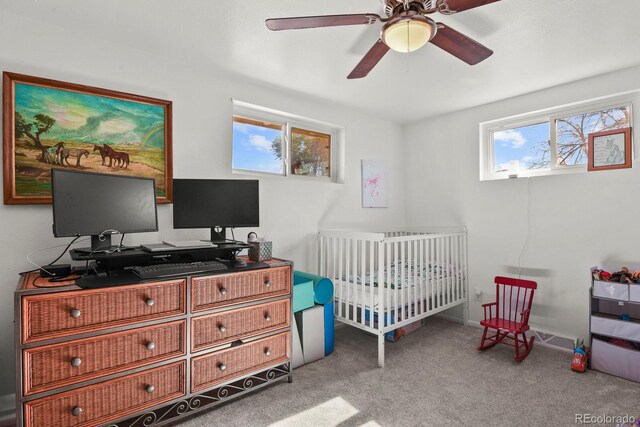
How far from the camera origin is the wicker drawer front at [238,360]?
194cm

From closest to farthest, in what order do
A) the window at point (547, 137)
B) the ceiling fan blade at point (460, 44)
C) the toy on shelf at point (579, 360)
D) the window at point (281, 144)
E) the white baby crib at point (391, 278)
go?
the ceiling fan blade at point (460, 44)
the toy on shelf at point (579, 360)
the white baby crib at point (391, 278)
the window at point (547, 137)
the window at point (281, 144)

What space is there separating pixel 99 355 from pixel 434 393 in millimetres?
1976

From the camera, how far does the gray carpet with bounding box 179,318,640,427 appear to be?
190 cm

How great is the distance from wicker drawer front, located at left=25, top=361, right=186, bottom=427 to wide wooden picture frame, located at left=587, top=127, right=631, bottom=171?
138 inches

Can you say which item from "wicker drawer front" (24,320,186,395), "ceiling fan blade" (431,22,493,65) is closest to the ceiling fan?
"ceiling fan blade" (431,22,493,65)

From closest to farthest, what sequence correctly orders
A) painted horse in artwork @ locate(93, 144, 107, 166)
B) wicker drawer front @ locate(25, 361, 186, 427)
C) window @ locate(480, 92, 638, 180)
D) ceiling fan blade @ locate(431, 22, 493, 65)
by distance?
wicker drawer front @ locate(25, 361, 186, 427), ceiling fan blade @ locate(431, 22, 493, 65), painted horse in artwork @ locate(93, 144, 107, 166), window @ locate(480, 92, 638, 180)

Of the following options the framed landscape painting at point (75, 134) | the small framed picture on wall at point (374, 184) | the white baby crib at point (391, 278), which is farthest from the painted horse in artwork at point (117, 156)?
the small framed picture on wall at point (374, 184)

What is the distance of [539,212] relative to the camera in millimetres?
3121

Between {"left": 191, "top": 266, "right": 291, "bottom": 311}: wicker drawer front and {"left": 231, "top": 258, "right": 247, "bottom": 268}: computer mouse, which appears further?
{"left": 231, "top": 258, "right": 247, "bottom": 268}: computer mouse

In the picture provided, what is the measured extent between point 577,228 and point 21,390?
3896 mm

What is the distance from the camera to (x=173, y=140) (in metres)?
2.48

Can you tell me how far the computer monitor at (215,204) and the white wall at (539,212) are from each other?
2.42m

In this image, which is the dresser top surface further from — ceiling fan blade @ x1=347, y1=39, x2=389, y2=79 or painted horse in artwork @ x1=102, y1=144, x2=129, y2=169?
ceiling fan blade @ x1=347, y1=39, x2=389, y2=79

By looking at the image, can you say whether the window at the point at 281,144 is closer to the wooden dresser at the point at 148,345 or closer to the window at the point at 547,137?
the wooden dresser at the point at 148,345
